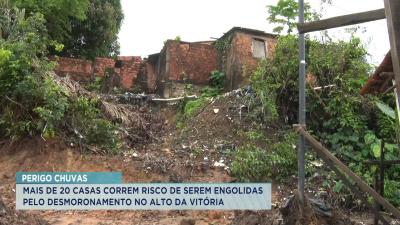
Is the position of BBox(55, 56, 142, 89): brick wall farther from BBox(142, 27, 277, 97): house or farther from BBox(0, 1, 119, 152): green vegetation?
BBox(0, 1, 119, 152): green vegetation

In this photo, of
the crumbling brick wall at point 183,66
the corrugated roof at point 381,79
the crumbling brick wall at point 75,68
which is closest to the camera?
A: the corrugated roof at point 381,79

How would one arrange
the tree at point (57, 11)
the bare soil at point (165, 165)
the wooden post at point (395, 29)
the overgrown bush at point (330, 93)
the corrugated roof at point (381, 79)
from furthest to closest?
the tree at point (57, 11)
the overgrown bush at point (330, 93)
the bare soil at point (165, 165)
the corrugated roof at point (381, 79)
the wooden post at point (395, 29)

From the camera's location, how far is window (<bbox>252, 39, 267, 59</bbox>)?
13531 millimetres

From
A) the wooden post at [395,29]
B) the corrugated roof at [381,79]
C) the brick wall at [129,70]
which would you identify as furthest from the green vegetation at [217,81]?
the wooden post at [395,29]

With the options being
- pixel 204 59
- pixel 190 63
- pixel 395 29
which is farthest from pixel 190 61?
pixel 395 29

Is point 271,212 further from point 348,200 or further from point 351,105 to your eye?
point 351,105

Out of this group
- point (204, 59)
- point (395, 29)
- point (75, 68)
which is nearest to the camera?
point (395, 29)

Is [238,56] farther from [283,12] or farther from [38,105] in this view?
[38,105]

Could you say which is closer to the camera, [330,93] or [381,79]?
[381,79]

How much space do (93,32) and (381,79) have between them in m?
12.7
